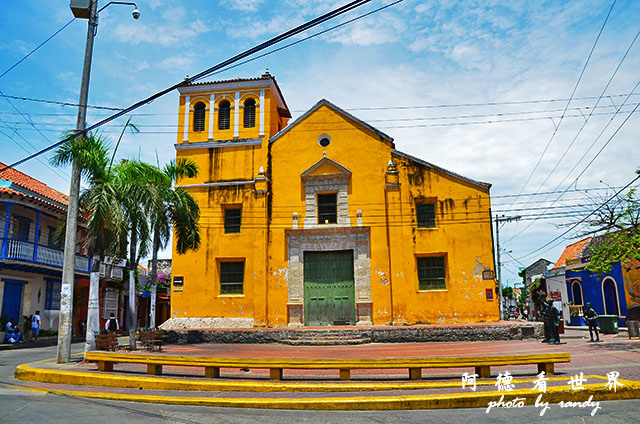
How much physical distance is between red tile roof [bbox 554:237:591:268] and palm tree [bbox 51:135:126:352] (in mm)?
31095

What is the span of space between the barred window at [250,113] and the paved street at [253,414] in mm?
16766

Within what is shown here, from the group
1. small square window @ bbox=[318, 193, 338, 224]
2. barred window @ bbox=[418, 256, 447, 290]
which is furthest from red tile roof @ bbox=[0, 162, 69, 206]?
barred window @ bbox=[418, 256, 447, 290]

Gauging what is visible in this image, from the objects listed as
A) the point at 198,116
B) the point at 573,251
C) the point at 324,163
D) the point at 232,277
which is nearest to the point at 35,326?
the point at 232,277

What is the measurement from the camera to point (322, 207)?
21.7m

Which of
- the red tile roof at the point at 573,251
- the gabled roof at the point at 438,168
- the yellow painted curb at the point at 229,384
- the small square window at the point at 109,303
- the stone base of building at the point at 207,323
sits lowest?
the yellow painted curb at the point at 229,384

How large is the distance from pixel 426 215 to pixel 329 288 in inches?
210

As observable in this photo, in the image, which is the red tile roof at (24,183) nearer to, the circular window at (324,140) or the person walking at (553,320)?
the circular window at (324,140)

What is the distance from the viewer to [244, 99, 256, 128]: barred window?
888 inches

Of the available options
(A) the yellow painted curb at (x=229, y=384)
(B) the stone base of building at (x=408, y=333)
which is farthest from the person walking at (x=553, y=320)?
(A) the yellow painted curb at (x=229, y=384)

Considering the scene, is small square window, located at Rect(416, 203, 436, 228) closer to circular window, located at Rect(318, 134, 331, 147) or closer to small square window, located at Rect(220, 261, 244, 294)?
circular window, located at Rect(318, 134, 331, 147)

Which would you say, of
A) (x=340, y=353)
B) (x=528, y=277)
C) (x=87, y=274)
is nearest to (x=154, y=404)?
(x=340, y=353)

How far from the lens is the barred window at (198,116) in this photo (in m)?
23.0

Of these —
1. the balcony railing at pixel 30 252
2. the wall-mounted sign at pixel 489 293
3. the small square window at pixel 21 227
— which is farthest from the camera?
the small square window at pixel 21 227

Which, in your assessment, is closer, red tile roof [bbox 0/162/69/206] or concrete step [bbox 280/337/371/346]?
concrete step [bbox 280/337/371/346]
